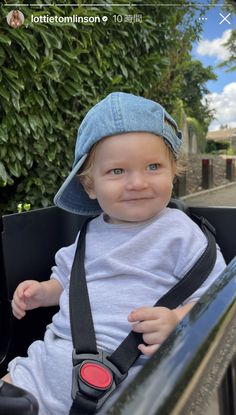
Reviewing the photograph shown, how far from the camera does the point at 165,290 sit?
53.3 inches

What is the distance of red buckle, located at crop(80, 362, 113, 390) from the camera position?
1140 mm

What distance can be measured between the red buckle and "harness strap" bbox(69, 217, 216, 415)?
2 cm

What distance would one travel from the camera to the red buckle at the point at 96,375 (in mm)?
1140

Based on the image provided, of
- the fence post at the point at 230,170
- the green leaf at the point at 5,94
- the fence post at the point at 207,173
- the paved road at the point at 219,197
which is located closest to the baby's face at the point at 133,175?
the green leaf at the point at 5,94

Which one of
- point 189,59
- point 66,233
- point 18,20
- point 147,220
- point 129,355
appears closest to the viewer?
point 129,355

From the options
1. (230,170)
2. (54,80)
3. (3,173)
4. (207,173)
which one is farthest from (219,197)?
(3,173)

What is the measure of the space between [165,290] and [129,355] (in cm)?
24

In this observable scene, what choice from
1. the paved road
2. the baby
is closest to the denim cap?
the baby

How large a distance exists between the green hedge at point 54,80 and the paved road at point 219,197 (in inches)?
129

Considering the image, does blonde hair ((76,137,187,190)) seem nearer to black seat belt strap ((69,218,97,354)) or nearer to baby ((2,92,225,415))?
baby ((2,92,225,415))

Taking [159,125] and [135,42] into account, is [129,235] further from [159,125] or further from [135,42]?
[135,42]

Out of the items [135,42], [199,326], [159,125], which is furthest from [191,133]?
[199,326]

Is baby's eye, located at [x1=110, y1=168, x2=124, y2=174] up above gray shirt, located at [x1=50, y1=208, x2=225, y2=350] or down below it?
above

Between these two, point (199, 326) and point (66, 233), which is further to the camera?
point (66, 233)
